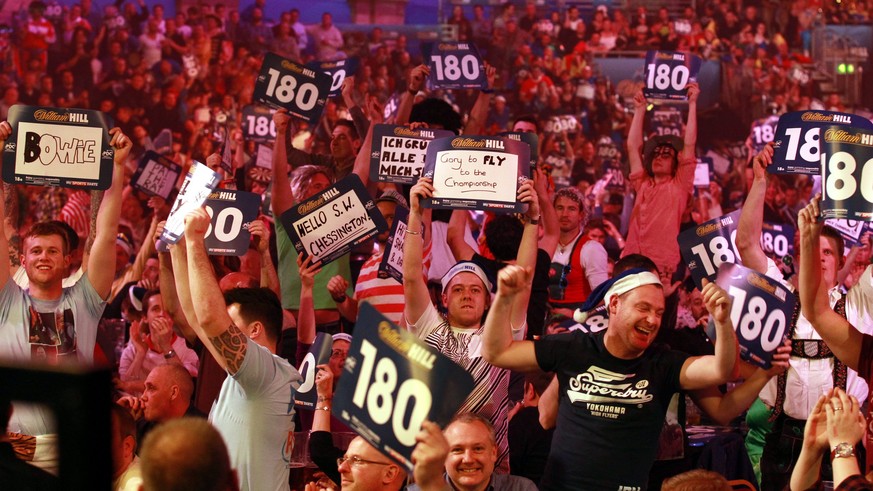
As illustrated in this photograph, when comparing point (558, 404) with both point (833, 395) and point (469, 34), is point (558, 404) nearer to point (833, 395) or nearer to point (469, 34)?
point (833, 395)

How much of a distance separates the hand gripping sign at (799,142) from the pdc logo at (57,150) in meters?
3.55

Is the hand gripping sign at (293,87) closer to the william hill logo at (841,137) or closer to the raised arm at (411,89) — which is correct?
the raised arm at (411,89)

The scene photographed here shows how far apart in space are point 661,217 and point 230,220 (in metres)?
2.96

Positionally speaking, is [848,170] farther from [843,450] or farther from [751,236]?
[843,450]

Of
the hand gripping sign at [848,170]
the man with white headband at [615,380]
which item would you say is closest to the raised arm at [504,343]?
the man with white headband at [615,380]

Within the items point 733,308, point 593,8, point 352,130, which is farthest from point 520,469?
point 593,8

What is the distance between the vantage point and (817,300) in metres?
4.38

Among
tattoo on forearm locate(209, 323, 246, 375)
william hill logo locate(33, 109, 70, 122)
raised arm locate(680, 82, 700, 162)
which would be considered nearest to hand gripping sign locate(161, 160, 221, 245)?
Answer: william hill logo locate(33, 109, 70, 122)

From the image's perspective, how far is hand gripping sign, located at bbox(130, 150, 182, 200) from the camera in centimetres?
790

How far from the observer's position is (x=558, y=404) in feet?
14.4

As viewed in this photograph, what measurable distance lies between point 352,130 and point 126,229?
95.3 inches

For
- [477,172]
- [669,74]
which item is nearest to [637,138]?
[669,74]

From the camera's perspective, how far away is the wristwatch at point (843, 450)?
3377 mm

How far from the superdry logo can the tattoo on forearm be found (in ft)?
4.07
